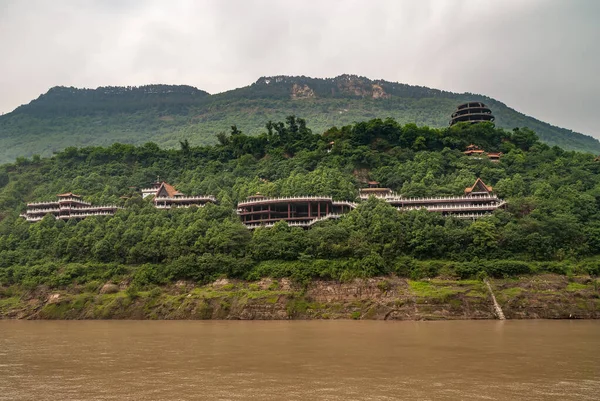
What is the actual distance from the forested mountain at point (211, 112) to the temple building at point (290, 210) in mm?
58874

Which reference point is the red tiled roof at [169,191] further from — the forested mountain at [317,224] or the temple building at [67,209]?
the temple building at [67,209]

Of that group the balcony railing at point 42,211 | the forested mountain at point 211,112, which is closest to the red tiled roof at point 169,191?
the balcony railing at point 42,211

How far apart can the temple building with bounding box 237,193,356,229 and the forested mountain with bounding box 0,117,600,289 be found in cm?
190

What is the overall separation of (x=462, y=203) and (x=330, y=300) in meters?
25.9

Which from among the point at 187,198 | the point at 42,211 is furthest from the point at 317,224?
the point at 42,211

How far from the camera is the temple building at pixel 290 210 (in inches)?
2692

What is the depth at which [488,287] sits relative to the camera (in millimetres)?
51094

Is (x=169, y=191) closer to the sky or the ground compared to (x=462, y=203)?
closer to the sky

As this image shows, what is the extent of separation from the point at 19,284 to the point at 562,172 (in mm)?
70170

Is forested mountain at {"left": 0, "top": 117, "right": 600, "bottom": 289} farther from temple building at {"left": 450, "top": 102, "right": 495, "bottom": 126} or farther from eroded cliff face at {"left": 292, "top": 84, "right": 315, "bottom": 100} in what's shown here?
eroded cliff face at {"left": 292, "top": 84, "right": 315, "bottom": 100}

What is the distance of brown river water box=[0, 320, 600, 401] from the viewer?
19.2m

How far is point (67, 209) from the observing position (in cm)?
7738

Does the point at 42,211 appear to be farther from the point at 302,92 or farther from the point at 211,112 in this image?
the point at 302,92

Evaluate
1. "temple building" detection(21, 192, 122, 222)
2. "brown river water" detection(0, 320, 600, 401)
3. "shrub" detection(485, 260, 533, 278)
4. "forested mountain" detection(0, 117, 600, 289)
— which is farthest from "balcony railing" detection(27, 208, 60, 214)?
"shrub" detection(485, 260, 533, 278)
